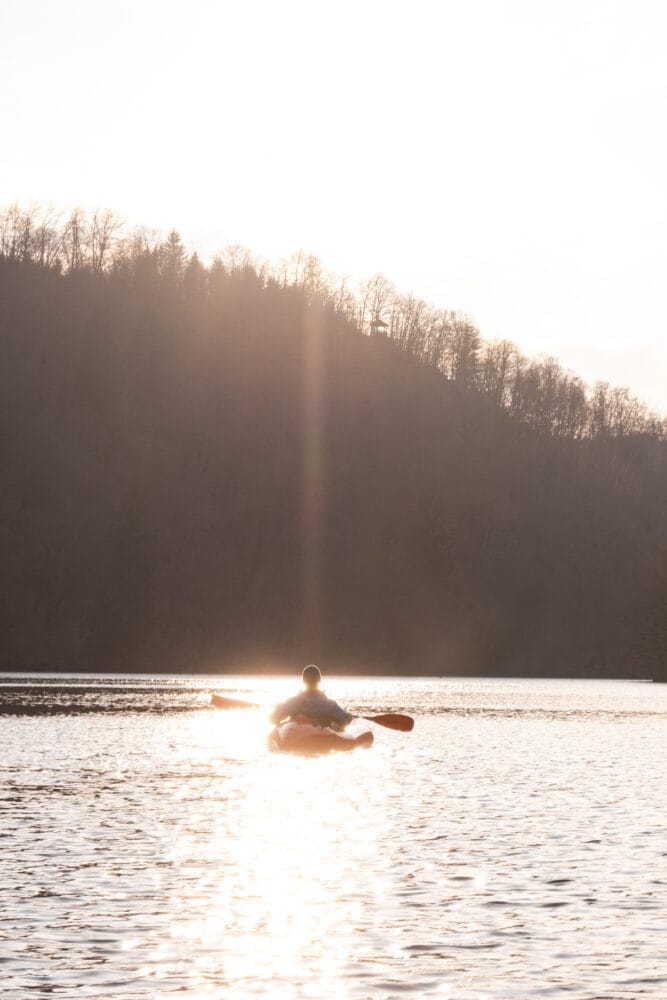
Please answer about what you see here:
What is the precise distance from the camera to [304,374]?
584ft

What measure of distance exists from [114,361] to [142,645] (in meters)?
43.2

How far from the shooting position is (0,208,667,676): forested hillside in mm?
142125

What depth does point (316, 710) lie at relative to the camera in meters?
40.6

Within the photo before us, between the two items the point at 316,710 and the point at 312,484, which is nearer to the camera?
the point at 316,710

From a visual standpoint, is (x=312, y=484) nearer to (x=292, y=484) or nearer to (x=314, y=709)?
(x=292, y=484)

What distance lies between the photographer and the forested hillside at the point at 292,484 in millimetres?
142125

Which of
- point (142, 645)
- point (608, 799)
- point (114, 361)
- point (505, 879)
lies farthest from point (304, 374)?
point (505, 879)

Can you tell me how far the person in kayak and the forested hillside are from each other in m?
91.1

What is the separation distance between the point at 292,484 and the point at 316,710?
12095 centimetres

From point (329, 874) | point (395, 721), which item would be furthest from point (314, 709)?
point (329, 874)

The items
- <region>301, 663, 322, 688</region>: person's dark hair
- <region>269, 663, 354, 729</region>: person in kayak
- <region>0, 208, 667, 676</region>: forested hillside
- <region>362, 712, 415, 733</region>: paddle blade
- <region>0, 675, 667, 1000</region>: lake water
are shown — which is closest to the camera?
<region>0, 675, 667, 1000</region>: lake water

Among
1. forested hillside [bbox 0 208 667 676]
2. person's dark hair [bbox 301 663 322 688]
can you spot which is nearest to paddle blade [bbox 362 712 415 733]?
person's dark hair [bbox 301 663 322 688]

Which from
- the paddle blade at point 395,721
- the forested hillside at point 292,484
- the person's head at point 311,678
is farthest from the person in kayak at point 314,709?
the forested hillside at point 292,484

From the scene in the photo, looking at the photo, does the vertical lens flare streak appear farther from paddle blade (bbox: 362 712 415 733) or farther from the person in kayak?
the person in kayak
